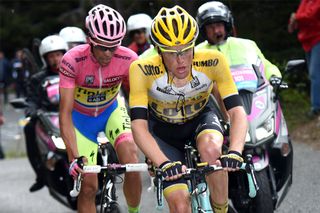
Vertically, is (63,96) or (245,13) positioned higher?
(63,96)

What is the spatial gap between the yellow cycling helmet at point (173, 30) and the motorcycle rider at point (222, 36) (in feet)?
6.49

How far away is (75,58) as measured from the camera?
6.93 meters

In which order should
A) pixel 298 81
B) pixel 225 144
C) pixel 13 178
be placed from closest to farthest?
pixel 225 144 → pixel 13 178 → pixel 298 81

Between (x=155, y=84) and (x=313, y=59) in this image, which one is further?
(x=313, y=59)

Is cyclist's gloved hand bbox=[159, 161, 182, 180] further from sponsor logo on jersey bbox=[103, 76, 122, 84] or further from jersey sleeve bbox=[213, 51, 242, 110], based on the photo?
sponsor logo on jersey bbox=[103, 76, 122, 84]

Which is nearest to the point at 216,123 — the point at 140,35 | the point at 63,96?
the point at 63,96

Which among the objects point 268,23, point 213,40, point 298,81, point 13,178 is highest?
point 213,40

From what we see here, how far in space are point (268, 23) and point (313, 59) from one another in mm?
2368

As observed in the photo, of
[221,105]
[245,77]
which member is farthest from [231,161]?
[245,77]

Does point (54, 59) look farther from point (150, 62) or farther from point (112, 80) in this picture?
point (150, 62)

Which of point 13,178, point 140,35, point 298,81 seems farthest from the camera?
point 298,81

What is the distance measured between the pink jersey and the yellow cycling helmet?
4.88 ft

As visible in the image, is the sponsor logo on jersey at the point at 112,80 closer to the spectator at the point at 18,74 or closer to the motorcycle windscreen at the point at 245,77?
the motorcycle windscreen at the point at 245,77

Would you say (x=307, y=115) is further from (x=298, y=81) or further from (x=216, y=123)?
(x=216, y=123)
